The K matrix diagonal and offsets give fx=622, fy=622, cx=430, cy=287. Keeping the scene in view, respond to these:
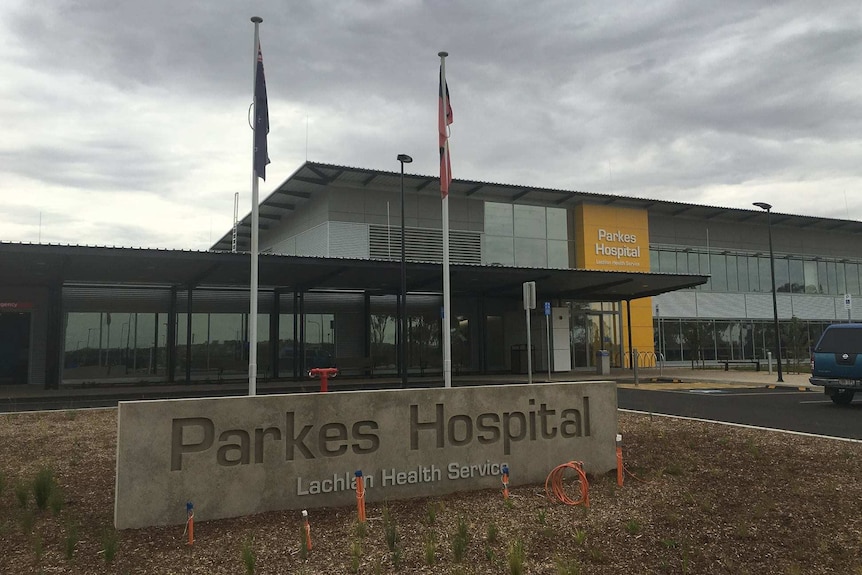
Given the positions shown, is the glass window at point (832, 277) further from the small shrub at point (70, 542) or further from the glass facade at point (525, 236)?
the small shrub at point (70, 542)

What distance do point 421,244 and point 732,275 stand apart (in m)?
24.1

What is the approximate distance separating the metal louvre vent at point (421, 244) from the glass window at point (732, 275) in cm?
1999

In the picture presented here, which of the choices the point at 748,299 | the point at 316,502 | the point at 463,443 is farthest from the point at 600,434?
the point at 748,299

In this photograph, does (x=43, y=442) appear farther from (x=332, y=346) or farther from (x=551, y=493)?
(x=332, y=346)

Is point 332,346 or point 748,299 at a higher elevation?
point 748,299

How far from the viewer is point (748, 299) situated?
4372cm

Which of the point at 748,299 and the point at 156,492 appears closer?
the point at 156,492

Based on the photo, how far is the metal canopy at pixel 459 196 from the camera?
30.9 m

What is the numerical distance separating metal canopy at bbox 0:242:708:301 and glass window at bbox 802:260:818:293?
854 inches

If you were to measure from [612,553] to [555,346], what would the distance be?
26.6 metres

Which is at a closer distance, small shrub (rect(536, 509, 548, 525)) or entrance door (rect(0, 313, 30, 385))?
small shrub (rect(536, 509, 548, 525))

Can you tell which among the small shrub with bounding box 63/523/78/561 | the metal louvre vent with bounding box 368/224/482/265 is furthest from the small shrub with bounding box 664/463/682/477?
the metal louvre vent with bounding box 368/224/482/265

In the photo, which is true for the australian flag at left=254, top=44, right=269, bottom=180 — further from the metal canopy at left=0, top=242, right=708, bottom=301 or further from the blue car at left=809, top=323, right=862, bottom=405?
the blue car at left=809, top=323, right=862, bottom=405

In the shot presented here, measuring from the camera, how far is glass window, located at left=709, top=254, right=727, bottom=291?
42.8 metres
